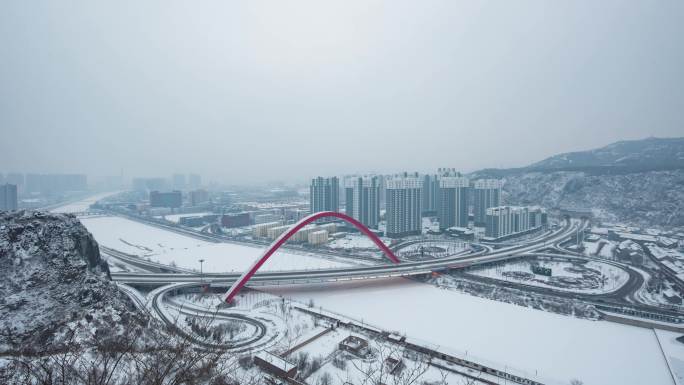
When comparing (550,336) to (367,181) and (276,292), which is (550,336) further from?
(367,181)

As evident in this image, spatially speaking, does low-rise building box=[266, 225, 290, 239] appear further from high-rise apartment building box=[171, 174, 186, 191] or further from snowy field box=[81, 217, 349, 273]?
high-rise apartment building box=[171, 174, 186, 191]

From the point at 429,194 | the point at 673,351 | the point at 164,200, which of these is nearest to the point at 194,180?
the point at 164,200

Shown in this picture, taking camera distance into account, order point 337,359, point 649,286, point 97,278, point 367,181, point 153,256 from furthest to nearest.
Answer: point 367,181, point 153,256, point 649,286, point 97,278, point 337,359

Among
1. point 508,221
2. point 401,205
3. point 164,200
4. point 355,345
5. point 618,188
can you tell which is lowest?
point 355,345

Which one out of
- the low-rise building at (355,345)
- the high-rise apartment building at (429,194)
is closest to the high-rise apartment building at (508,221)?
the high-rise apartment building at (429,194)

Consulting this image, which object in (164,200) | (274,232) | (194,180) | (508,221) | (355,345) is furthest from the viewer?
(194,180)

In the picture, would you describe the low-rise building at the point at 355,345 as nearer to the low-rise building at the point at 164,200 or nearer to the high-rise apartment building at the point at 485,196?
the high-rise apartment building at the point at 485,196

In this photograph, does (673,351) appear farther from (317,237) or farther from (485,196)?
(485,196)

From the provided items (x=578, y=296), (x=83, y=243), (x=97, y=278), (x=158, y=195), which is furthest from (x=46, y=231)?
(x=158, y=195)
